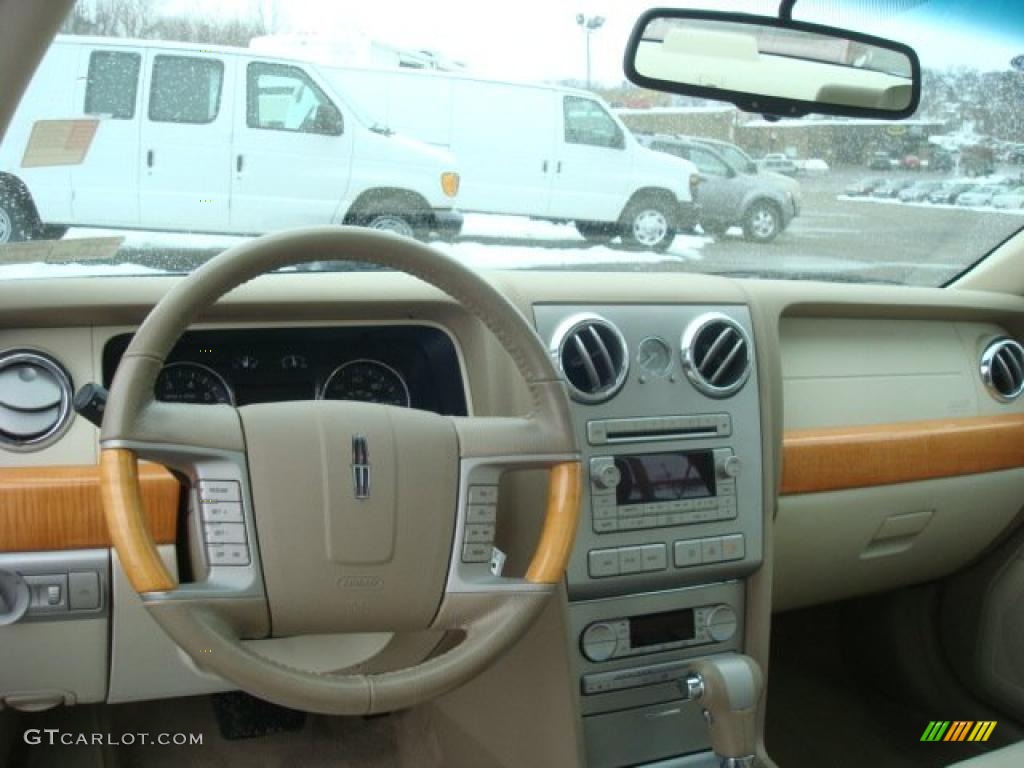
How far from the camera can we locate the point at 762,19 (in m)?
2.48

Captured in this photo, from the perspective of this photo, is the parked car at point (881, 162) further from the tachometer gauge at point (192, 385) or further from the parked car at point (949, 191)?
the tachometer gauge at point (192, 385)

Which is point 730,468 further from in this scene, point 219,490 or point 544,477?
point 219,490

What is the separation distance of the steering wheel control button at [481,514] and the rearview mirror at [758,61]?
48.9 inches

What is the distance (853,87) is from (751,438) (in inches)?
35.4

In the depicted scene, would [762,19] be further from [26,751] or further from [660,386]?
[26,751]

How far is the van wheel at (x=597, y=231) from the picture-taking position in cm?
283

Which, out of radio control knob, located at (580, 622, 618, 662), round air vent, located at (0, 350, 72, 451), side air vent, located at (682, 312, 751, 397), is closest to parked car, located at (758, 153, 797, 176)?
side air vent, located at (682, 312, 751, 397)

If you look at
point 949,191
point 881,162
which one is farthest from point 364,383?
point 949,191

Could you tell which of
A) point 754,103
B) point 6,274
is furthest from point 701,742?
point 6,274

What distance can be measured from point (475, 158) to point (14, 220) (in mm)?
1127

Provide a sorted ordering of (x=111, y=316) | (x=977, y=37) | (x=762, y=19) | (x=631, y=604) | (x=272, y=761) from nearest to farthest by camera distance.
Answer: (x=111, y=316) < (x=631, y=604) < (x=762, y=19) < (x=272, y=761) < (x=977, y=37)

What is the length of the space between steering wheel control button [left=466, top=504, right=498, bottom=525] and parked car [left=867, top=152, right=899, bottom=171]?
82.1 inches

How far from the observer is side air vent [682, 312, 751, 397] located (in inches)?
90.6

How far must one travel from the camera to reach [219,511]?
1.58 m
